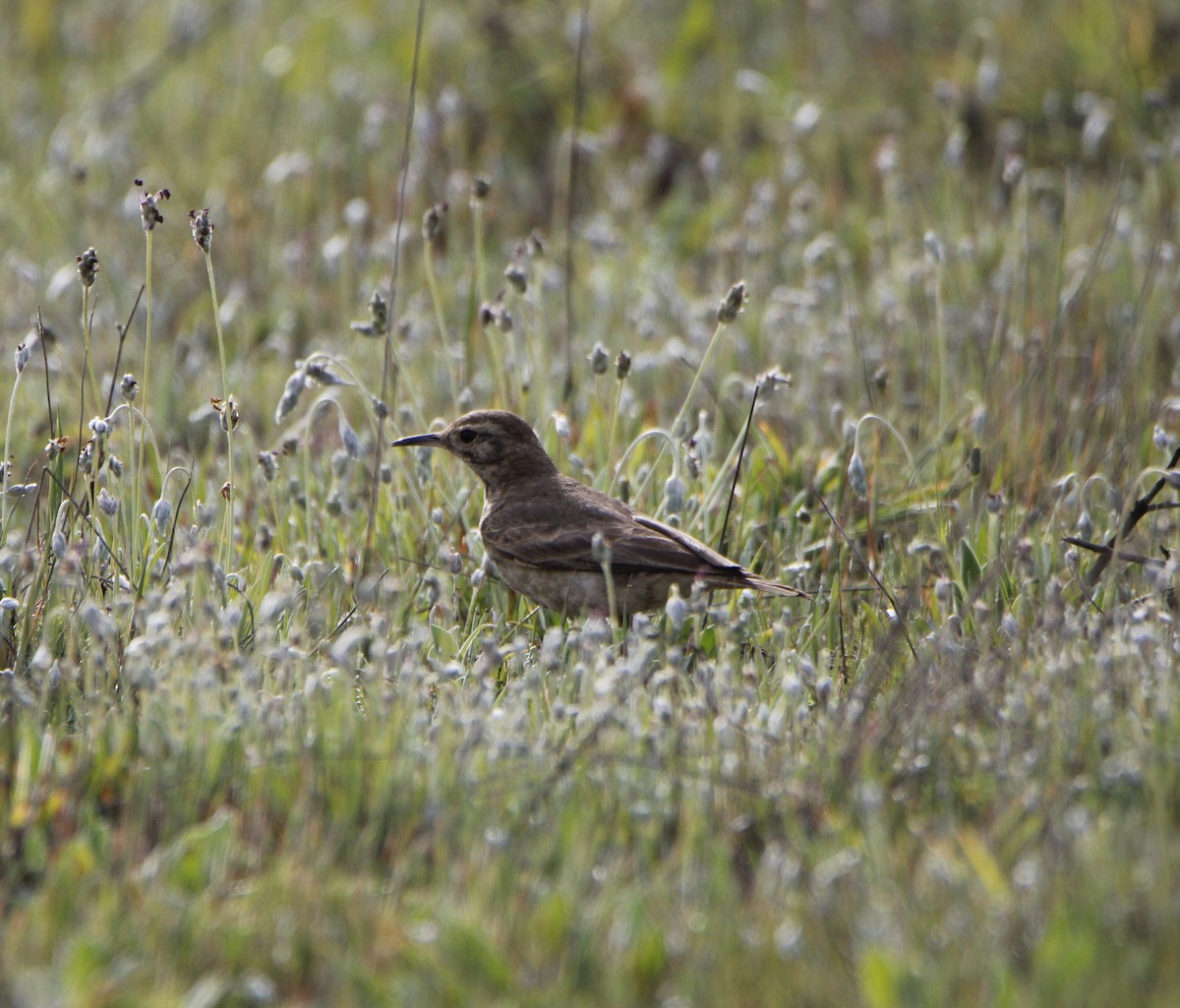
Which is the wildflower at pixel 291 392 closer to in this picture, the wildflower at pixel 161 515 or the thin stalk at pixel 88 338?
the wildflower at pixel 161 515

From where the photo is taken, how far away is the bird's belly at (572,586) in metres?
5.50

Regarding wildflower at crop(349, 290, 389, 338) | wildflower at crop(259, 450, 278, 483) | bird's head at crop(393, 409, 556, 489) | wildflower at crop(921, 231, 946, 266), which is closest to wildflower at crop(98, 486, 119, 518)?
wildflower at crop(259, 450, 278, 483)

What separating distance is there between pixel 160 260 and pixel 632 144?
3.33m

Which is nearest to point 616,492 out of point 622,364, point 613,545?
point 613,545

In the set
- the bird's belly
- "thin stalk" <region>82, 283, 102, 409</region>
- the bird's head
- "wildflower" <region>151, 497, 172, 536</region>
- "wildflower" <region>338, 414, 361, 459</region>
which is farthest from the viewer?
the bird's head

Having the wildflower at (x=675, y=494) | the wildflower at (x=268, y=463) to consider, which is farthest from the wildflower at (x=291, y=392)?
the wildflower at (x=675, y=494)

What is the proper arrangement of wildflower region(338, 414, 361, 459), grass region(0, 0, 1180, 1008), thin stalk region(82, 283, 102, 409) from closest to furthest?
grass region(0, 0, 1180, 1008)
thin stalk region(82, 283, 102, 409)
wildflower region(338, 414, 361, 459)

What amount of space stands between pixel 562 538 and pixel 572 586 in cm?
19

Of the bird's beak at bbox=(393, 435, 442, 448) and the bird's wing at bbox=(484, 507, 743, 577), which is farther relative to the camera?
the bird's beak at bbox=(393, 435, 442, 448)

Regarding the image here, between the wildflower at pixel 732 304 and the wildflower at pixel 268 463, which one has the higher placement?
the wildflower at pixel 732 304

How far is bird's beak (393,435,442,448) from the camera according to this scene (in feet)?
18.5

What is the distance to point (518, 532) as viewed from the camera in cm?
555

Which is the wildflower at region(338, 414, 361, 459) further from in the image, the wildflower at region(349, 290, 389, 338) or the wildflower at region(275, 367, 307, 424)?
the wildflower at region(349, 290, 389, 338)

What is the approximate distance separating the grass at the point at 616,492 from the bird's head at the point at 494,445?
0.19 m
